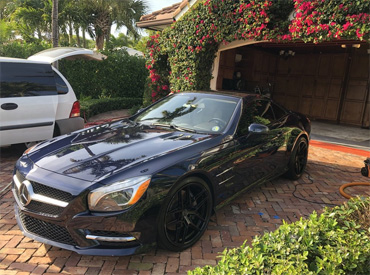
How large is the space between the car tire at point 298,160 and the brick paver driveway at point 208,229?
5.4 inches

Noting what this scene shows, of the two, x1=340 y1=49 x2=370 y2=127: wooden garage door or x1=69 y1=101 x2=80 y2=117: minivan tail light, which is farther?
x1=340 y1=49 x2=370 y2=127: wooden garage door

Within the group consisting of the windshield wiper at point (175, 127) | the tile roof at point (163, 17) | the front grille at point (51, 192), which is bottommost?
the front grille at point (51, 192)

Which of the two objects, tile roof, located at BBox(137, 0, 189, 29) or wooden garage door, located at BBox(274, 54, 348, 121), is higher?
tile roof, located at BBox(137, 0, 189, 29)

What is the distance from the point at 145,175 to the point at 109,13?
780 inches

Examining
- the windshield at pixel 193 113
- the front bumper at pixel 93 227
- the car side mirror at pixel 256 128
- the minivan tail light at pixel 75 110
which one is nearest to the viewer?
the front bumper at pixel 93 227

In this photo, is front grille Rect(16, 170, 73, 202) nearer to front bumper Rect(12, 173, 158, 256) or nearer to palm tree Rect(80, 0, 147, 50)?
front bumper Rect(12, 173, 158, 256)

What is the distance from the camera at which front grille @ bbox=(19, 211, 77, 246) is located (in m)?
2.26

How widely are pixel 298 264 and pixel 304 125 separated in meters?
3.87

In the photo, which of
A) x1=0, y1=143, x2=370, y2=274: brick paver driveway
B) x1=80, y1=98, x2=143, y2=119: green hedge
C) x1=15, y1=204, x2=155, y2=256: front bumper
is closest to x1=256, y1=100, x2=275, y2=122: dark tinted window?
x1=0, y1=143, x2=370, y2=274: brick paver driveway

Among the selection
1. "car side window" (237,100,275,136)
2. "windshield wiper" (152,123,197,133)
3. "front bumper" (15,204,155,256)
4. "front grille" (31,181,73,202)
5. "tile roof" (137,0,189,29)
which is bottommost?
"front bumper" (15,204,155,256)

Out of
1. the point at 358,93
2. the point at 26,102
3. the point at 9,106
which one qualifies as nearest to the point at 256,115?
the point at 26,102

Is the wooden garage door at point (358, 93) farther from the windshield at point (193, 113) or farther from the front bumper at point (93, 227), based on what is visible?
the front bumper at point (93, 227)

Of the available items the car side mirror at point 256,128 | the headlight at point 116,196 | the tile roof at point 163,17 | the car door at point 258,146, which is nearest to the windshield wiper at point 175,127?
the car door at point 258,146

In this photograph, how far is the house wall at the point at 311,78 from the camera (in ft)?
34.6
